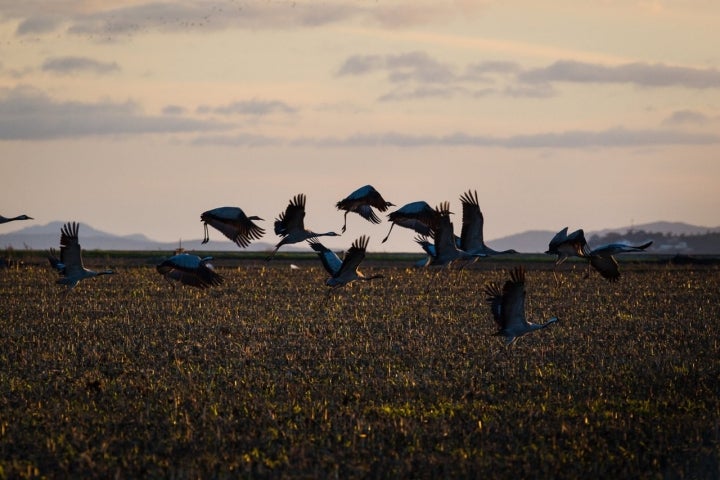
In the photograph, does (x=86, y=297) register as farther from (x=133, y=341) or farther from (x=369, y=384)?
(x=369, y=384)

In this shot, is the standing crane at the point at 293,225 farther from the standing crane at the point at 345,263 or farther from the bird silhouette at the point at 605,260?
the bird silhouette at the point at 605,260

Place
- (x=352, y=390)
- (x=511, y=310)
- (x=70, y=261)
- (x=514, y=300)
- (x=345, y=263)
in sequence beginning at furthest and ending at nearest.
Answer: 1. (x=70, y=261)
2. (x=345, y=263)
3. (x=511, y=310)
4. (x=514, y=300)
5. (x=352, y=390)

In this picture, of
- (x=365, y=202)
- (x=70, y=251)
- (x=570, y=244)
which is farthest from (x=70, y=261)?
(x=570, y=244)

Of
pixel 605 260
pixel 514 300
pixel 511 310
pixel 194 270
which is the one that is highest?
pixel 605 260

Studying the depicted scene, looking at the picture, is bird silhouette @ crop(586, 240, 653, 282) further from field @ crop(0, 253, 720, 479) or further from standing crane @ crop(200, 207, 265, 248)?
standing crane @ crop(200, 207, 265, 248)

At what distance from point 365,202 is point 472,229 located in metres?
2.13

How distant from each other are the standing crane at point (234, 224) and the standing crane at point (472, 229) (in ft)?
12.6

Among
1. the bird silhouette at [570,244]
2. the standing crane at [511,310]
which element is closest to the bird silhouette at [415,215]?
the bird silhouette at [570,244]

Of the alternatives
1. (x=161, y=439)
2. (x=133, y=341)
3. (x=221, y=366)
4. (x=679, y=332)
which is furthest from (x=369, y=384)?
(x=679, y=332)

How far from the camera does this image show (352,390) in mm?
12602

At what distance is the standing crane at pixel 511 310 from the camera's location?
1471 centimetres

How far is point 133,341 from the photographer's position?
16.9 metres

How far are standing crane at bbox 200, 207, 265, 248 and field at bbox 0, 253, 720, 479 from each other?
5.09 feet

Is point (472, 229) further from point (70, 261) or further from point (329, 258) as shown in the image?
point (70, 261)
